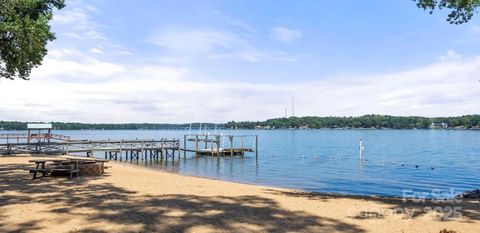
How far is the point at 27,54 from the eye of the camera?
1830 centimetres

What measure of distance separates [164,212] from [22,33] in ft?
39.9

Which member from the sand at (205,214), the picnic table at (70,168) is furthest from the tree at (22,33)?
the sand at (205,214)

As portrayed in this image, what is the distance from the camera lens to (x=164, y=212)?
9930 millimetres

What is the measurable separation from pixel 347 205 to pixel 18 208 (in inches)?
371

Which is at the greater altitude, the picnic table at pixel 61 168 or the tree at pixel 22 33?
the tree at pixel 22 33

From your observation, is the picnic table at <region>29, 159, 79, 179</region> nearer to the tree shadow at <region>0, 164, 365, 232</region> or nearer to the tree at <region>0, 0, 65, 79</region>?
the tree shadow at <region>0, 164, 365, 232</region>

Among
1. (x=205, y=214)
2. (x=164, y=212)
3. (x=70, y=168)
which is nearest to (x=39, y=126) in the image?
(x=70, y=168)

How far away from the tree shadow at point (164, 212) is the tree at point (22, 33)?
21.9 feet

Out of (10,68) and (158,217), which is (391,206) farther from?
(10,68)

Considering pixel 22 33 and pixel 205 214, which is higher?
pixel 22 33

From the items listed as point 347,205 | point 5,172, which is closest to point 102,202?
point 347,205

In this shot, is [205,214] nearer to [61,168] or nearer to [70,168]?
[70,168]

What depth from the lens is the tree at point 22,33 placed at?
17.0 m

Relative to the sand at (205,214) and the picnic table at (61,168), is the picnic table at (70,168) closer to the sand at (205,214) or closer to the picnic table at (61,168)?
the picnic table at (61,168)
